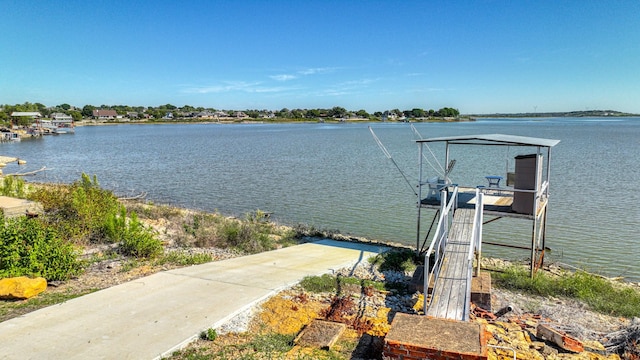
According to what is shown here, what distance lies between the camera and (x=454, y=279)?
28.9 ft

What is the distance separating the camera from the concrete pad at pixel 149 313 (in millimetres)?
6629

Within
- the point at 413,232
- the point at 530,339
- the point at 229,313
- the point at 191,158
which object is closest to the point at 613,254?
the point at 413,232

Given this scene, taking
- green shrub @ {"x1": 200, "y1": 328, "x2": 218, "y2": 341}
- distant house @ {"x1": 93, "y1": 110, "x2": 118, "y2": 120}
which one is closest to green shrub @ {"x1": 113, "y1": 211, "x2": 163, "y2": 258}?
green shrub @ {"x1": 200, "y1": 328, "x2": 218, "y2": 341}

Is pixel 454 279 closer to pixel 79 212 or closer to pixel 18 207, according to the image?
pixel 79 212

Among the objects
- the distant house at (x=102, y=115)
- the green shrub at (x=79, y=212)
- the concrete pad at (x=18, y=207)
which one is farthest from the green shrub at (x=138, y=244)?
the distant house at (x=102, y=115)

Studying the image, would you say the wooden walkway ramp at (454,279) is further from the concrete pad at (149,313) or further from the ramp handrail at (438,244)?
the concrete pad at (149,313)

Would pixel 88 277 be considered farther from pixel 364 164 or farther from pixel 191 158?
pixel 191 158

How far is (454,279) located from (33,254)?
8484 mm

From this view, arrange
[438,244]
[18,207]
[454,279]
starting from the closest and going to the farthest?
[454,279]
[438,244]
[18,207]

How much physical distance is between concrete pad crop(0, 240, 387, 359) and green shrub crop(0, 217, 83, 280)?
149cm

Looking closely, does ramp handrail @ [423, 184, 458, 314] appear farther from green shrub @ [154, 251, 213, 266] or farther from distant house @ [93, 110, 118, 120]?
distant house @ [93, 110, 118, 120]

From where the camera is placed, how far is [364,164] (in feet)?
130

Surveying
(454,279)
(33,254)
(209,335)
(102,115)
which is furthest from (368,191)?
(102,115)

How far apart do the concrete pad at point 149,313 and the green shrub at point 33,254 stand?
4.90 ft
